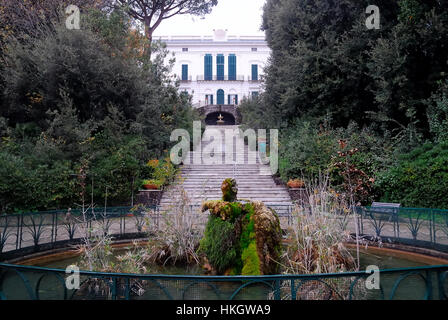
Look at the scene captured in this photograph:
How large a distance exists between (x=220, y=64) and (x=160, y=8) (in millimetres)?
21996

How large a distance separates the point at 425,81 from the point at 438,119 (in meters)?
1.48

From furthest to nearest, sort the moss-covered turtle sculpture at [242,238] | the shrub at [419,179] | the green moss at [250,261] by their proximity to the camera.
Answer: the shrub at [419,179] → the moss-covered turtle sculpture at [242,238] → the green moss at [250,261]

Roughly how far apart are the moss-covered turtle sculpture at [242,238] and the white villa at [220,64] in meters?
37.2

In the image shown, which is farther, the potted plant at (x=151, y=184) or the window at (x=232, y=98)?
the window at (x=232, y=98)

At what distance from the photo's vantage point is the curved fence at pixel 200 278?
282 centimetres

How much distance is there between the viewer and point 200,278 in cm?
281

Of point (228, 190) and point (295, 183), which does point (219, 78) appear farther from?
point (228, 190)

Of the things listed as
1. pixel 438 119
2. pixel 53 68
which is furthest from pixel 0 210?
pixel 438 119

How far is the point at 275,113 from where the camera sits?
16500 millimetres

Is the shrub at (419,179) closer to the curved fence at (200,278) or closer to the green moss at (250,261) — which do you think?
the curved fence at (200,278)

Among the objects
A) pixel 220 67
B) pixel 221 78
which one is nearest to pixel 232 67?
pixel 220 67

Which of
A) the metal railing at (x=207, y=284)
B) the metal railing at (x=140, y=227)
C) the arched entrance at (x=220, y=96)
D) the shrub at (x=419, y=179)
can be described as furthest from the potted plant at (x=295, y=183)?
the arched entrance at (x=220, y=96)

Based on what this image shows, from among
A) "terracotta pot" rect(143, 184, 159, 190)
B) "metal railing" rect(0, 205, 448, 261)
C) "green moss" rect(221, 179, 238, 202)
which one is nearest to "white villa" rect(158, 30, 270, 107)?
"terracotta pot" rect(143, 184, 159, 190)
